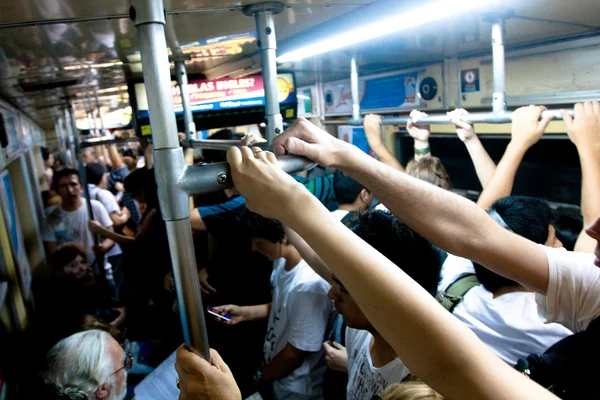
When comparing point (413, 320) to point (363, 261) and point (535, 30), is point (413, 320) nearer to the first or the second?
point (363, 261)

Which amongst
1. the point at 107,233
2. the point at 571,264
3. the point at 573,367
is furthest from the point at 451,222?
the point at 107,233

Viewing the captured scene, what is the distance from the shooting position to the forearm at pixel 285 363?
80.7 inches

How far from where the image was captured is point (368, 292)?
760 mm

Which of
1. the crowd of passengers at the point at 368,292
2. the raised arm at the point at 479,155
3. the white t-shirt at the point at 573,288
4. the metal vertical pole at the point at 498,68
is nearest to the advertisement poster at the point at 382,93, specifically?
the crowd of passengers at the point at 368,292

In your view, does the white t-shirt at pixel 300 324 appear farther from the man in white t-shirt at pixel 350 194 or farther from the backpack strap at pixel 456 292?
the man in white t-shirt at pixel 350 194

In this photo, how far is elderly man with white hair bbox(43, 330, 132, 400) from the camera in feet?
5.31

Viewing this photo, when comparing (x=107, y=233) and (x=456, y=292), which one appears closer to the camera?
(x=456, y=292)

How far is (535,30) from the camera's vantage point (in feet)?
9.08

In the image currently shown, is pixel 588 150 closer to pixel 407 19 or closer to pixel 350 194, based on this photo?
pixel 407 19

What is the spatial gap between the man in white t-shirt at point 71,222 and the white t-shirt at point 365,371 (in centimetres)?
346

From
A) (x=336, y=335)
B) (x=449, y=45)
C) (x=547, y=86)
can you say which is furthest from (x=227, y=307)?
(x=547, y=86)

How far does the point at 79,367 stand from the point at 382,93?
4.05 m

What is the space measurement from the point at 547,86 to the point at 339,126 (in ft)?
9.86

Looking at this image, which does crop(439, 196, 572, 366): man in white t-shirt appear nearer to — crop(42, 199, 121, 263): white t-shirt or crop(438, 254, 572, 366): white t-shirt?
crop(438, 254, 572, 366): white t-shirt
